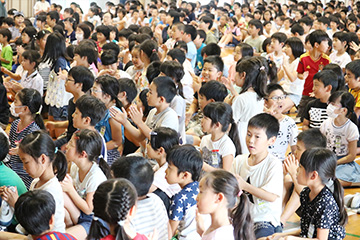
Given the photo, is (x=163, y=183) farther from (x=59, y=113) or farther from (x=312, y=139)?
(x=59, y=113)

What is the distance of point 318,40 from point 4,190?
4.65 m

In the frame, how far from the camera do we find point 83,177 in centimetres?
331

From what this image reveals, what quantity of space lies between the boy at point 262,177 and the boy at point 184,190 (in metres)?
0.28

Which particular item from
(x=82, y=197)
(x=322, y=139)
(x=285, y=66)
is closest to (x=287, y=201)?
(x=322, y=139)

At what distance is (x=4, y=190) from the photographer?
300 centimetres

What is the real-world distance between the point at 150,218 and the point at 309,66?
433 cm

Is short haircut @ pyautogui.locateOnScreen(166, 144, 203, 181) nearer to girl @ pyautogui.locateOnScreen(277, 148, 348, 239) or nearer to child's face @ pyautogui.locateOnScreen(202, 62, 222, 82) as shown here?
girl @ pyautogui.locateOnScreen(277, 148, 348, 239)

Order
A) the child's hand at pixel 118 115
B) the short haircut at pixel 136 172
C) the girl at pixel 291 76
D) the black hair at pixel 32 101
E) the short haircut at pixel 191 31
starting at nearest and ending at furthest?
the short haircut at pixel 136 172 < the child's hand at pixel 118 115 < the black hair at pixel 32 101 < the girl at pixel 291 76 < the short haircut at pixel 191 31

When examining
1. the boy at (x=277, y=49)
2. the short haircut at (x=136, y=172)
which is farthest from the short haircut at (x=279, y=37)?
the short haircut at (x=136, y=172)

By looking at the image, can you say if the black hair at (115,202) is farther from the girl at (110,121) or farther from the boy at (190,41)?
the boy at (190,41)

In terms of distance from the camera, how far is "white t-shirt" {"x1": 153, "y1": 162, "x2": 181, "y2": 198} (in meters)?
3.38

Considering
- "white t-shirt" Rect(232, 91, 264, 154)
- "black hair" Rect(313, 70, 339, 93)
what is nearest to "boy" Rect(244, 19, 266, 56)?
"black hair" Rect(313, 70, 339, 93)

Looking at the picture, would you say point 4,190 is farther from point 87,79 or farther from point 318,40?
point 318,40

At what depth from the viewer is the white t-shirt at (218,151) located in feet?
12.1
